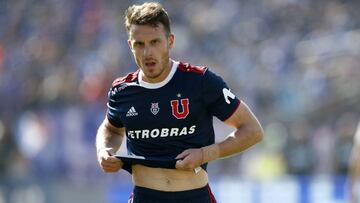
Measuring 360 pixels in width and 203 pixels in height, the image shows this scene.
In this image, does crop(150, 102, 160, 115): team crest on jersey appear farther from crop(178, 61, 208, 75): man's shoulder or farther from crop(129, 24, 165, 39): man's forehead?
crop(129, 24, 165, 39): man's forehead

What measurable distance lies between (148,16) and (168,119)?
69 centimetres

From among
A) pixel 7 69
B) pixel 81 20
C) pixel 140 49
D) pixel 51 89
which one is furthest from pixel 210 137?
pixel 81 20

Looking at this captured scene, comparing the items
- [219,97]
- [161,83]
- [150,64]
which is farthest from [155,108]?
[219,97]

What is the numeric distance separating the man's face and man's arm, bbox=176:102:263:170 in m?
0.57

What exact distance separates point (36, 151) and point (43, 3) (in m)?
7.02

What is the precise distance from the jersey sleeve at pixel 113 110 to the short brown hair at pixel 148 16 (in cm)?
58

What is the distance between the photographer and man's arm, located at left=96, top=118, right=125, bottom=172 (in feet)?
21.0

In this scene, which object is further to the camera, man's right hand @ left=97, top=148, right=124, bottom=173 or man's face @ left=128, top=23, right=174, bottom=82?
man's right hand @ left=97, top=148, right=124, bottom=173

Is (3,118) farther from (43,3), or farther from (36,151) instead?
(43,3)

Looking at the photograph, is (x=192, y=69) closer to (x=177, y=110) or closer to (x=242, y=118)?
(x=177, y=110)

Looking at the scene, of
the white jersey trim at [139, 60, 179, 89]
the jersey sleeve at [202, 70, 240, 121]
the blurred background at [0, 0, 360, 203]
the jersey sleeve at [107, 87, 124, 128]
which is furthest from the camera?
the blurred background at [0, 0, 360, 203]

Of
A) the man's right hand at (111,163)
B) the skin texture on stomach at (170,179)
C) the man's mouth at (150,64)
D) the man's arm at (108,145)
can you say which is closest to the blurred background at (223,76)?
the man's arm at (108,145)

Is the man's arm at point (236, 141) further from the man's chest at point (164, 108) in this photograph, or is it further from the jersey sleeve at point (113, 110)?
the jersey sleeve at point (113, 110)

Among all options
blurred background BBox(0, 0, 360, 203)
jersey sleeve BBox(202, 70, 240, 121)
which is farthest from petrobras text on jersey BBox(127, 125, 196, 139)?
blurred background BBox(0, 0, 360, 203)
